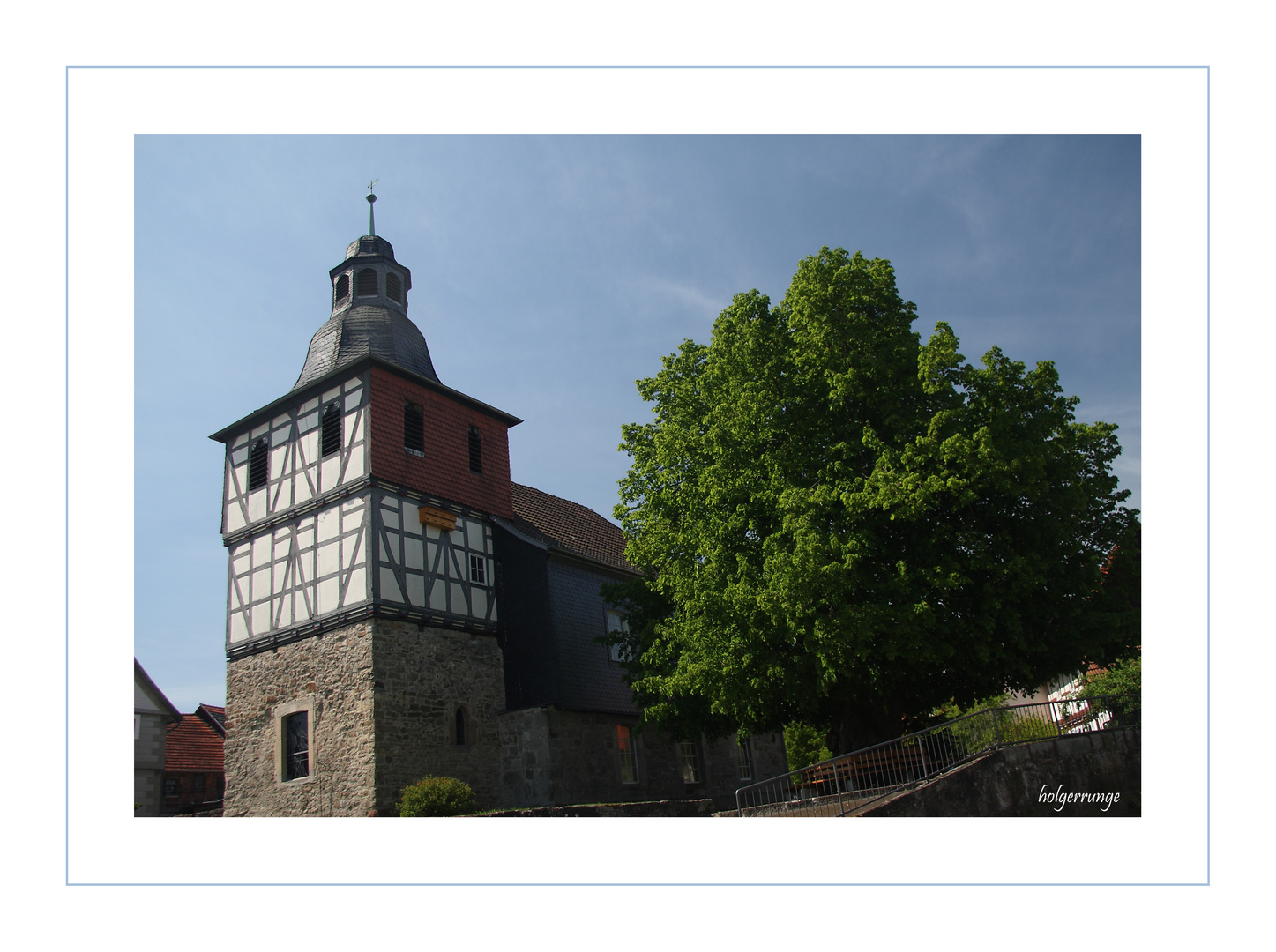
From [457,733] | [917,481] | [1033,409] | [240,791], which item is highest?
[1033,409]

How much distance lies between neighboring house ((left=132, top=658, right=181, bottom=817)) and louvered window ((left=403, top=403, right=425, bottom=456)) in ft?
35.8

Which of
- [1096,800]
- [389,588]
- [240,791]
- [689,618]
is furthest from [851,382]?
[240,791]

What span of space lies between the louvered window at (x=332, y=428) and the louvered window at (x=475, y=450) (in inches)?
133

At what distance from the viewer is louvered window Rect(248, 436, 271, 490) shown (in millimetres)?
21375

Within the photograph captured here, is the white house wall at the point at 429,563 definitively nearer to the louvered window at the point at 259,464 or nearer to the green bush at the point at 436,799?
the green bush at the point at 436,799

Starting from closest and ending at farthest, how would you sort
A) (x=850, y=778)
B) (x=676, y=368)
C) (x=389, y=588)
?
(x=850, y=778), (x=676, y=368), (x=389, y=588)

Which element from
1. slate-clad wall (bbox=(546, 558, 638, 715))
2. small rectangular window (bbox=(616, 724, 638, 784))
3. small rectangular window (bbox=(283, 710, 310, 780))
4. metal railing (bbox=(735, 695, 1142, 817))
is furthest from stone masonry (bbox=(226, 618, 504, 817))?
metal railing (bbox=(735, 695, 1142, 817))

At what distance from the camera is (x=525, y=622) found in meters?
20.6

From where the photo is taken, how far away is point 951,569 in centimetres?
1260

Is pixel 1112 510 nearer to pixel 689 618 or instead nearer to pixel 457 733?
pixel 689 618

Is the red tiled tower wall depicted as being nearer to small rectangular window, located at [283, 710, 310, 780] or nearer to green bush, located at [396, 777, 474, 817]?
small rectangular window, located at [283, 710, 310, 780]

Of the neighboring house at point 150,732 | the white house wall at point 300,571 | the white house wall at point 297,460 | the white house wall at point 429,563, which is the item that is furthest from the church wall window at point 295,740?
the neighboring house at point 150,732
